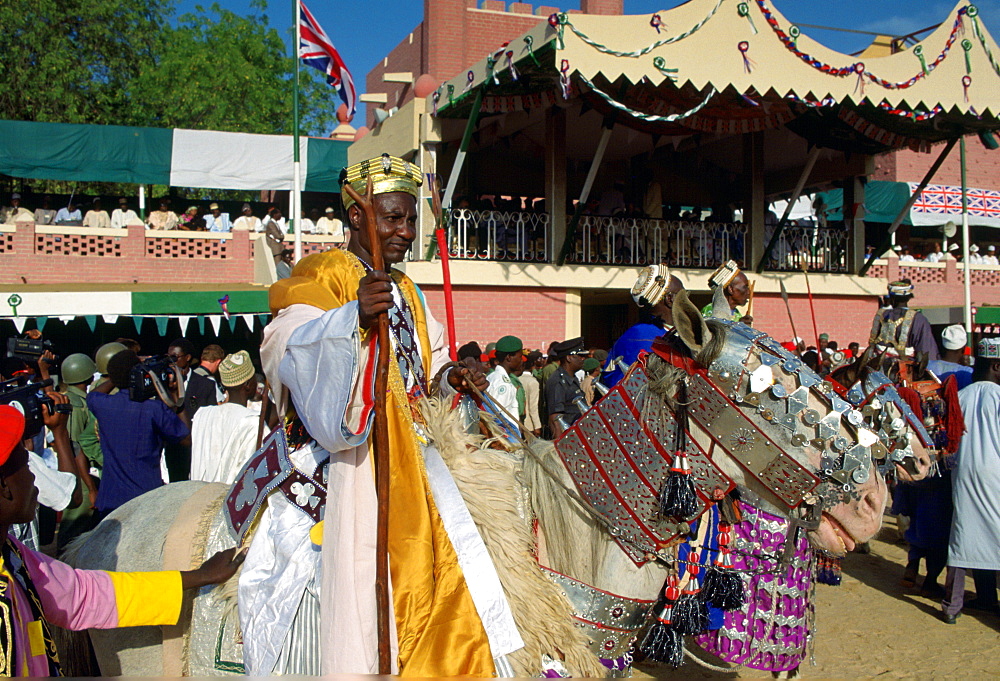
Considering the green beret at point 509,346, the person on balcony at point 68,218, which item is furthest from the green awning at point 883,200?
the person on balcony at point 68,218

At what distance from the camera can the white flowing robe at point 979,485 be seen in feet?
20.3

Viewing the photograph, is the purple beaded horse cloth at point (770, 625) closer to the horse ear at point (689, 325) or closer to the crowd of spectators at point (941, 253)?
the horse ear at point (689, 325)

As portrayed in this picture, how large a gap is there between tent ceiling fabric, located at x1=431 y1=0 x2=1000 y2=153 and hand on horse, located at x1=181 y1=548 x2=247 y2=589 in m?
10.0

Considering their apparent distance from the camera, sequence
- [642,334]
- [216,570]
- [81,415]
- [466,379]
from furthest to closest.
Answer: [81,415] → [642,334] → [466,379] → [216,570]

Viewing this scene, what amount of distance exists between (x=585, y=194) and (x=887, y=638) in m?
9.33

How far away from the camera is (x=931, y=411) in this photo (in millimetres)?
6141

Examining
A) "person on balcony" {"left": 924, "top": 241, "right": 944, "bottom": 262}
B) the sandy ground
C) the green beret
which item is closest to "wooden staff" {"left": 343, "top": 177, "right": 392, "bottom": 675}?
the sandy ground

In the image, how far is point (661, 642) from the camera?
3.01 meters

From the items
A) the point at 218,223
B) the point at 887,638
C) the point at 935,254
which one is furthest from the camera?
the point at 935,254

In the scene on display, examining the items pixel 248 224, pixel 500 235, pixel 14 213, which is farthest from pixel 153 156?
pixel 500 235

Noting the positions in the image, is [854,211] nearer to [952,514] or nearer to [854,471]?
[952,514]

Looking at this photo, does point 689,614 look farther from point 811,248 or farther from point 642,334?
point 811,248

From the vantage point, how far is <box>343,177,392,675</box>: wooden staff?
222 cm

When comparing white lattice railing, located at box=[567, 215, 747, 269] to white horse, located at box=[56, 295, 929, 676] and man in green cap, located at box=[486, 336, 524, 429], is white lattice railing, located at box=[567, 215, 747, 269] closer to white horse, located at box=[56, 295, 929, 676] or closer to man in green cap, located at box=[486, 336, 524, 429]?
man in green cap, located at box=[486, 336, 524, 429]
